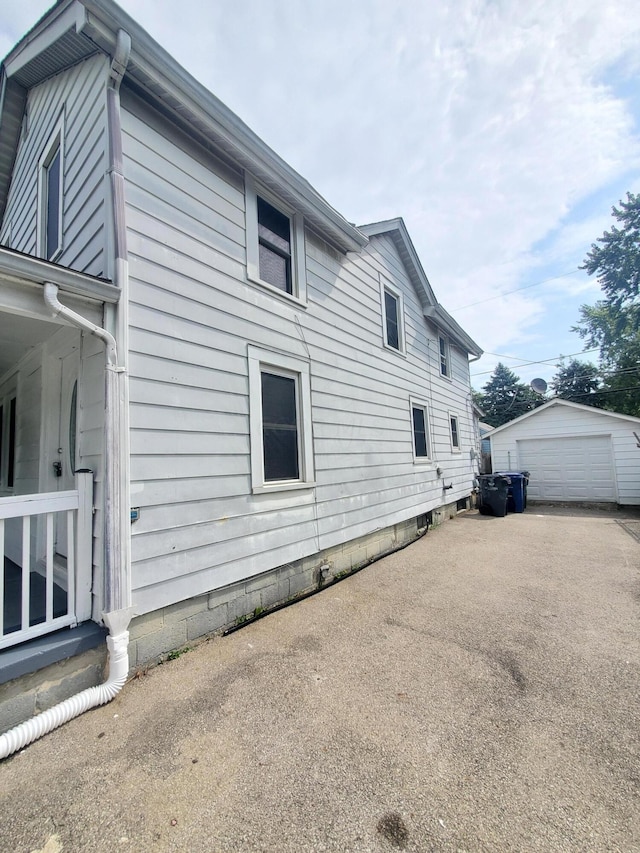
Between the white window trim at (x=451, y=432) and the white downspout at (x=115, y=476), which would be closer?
the white downspout at (x=115, y=476)

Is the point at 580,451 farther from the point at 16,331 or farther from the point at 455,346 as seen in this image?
the point at 16,331

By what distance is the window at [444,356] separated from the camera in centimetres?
1039

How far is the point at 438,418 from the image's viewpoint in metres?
9.39

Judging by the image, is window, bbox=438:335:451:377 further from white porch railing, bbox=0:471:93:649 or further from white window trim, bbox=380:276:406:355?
white porch railing, bbox=0:471:93:649

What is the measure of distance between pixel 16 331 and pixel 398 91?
6.28 meters

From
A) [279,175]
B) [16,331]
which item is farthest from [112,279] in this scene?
[279,175]

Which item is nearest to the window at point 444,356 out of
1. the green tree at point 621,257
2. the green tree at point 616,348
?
the green tree at point 616,348

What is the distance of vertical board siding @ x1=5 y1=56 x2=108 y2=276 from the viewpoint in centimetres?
325

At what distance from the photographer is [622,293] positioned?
21.2 m

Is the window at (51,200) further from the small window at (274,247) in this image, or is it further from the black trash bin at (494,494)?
the black trash bin at (494,494)

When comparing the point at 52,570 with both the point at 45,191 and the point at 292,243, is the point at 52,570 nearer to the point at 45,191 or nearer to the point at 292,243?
the point at 292,243

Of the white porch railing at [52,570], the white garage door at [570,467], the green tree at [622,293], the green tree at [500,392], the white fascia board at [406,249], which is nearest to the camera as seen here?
the white porch railing at [52,570]

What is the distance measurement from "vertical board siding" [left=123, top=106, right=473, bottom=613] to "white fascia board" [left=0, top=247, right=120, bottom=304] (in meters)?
0.27

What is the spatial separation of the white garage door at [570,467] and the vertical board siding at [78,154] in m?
14.3
